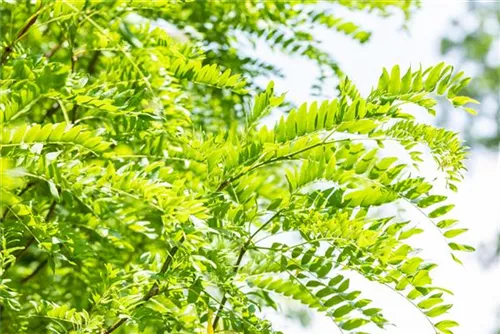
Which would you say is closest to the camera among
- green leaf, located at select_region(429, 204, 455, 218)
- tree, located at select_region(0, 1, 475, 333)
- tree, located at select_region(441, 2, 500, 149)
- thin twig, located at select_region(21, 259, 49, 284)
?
tree, located at select_region(0, 1, 475, 333)

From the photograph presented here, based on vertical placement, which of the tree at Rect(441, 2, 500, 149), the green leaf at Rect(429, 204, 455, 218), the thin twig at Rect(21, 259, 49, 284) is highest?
the green leaf at Rect(429, 204, 455, 218)

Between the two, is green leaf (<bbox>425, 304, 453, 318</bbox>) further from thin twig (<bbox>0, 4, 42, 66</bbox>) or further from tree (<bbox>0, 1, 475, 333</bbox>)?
thin twig (<bbox>0, 4, 42, 66</bbox>)

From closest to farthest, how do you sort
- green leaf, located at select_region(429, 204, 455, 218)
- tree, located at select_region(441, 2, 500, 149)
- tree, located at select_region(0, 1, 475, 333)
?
tree, located at select_region(0, 1, 475, 333), green leaf, located at select_region(429, 204, 455, 218), tree, located at select_region(441, 2, 500, 149)

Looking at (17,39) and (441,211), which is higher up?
(17,39)

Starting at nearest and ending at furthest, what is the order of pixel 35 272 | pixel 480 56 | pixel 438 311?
pixel 438 311 < pixel 35 272 < pixel 480 56

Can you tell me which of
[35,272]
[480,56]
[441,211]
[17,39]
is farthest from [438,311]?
[480,56]

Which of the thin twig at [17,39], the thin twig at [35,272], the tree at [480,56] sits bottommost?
the tree at [480,56]

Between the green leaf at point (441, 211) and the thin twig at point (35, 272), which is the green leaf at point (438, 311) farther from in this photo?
the thin twig at point (35, 272)

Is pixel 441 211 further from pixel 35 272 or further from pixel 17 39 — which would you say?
pixel 35 272

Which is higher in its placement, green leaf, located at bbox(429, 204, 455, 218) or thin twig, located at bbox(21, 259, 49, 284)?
green leaf, located at bbox(429, 204, 455, 218)

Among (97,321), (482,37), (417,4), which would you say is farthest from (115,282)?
(482,37)

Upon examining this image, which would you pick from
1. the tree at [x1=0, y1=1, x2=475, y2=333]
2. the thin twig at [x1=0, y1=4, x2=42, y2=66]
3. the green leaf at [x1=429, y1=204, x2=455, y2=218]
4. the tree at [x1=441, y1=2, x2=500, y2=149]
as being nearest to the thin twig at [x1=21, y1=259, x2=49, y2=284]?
the tree at [x1=0, y1=1, x2=475, y2=333]

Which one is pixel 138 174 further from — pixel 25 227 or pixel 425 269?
pixel 425 269

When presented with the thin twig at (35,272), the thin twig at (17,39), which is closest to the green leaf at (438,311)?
the thin twig at (17,39)
